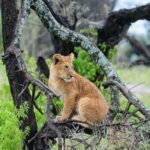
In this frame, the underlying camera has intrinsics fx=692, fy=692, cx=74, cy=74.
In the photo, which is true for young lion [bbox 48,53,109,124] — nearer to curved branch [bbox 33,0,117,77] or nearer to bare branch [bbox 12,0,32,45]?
curved branch [bbox 33,0,117,77]

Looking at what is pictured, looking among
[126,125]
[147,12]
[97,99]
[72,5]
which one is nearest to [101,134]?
[126,125]

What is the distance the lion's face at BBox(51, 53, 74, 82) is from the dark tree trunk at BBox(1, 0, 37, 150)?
0.47 m

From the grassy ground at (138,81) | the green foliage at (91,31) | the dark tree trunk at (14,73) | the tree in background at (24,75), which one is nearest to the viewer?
the tree in background at (24,75)

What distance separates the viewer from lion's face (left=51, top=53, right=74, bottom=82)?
365 inches

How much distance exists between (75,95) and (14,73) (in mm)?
884

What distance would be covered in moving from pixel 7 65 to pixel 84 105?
122cm

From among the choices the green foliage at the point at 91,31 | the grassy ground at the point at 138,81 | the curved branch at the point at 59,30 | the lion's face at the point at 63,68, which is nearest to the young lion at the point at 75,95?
the lion's face at the point at 63,68

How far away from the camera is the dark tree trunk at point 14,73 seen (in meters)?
9.38

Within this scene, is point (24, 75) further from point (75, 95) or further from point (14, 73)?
point (75, 95)

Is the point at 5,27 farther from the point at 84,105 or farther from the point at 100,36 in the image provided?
the point at 100,36

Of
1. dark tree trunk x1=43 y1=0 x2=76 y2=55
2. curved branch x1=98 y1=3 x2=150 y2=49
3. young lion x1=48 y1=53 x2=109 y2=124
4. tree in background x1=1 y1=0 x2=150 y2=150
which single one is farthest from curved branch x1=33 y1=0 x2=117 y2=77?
curved branch x1=98 y1=3 x2=150 y2=49

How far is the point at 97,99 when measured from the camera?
30.5ft

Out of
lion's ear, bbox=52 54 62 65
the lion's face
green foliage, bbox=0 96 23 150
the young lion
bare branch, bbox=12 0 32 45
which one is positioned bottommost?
green foliage, bbox=0 96 23 150

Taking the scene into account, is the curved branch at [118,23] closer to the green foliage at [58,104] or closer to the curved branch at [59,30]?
the green foliage at [58,104]
